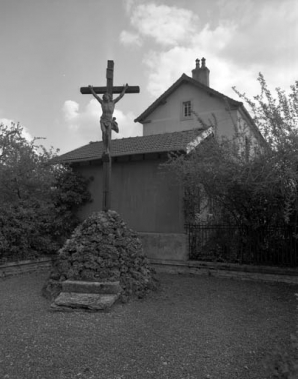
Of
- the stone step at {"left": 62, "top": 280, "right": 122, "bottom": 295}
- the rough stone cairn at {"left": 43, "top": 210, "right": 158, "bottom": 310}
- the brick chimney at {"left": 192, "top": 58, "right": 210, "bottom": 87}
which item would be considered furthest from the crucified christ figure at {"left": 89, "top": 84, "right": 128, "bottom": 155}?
the brick chimney at {"left": 192, "top": 58, "right": 210, "bottom": 87}

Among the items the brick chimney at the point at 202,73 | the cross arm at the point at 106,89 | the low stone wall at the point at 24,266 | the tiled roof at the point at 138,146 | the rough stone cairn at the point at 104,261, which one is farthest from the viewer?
the brick chimney at the point at 202,73

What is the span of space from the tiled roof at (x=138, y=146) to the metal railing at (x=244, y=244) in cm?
240

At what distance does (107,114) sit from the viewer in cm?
667

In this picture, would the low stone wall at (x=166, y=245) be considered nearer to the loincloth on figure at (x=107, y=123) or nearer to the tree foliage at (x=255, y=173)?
the tree foliage at (x=255, y=173)

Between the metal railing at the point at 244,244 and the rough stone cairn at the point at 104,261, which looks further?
the metal railing at the point at 244,244

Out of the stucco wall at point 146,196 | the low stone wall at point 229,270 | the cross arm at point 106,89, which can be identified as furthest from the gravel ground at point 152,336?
the cross arm at point 106,89

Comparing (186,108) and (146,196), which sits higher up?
(186,108)

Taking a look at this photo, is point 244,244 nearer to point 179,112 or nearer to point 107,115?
point 107,115

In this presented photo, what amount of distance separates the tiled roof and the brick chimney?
9.19m

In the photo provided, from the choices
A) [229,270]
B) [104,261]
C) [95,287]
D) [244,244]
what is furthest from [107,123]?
[229,270]

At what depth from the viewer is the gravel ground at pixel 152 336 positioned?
302 centimetres

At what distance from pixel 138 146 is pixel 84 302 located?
246 inches

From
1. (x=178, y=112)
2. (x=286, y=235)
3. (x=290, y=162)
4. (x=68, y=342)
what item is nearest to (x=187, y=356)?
(x=68, y=342)

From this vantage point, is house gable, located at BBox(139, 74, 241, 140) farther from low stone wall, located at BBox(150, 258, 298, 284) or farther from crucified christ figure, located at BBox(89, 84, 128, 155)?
crucified christ figure, located at BBox(89, 84, 128, 155)
